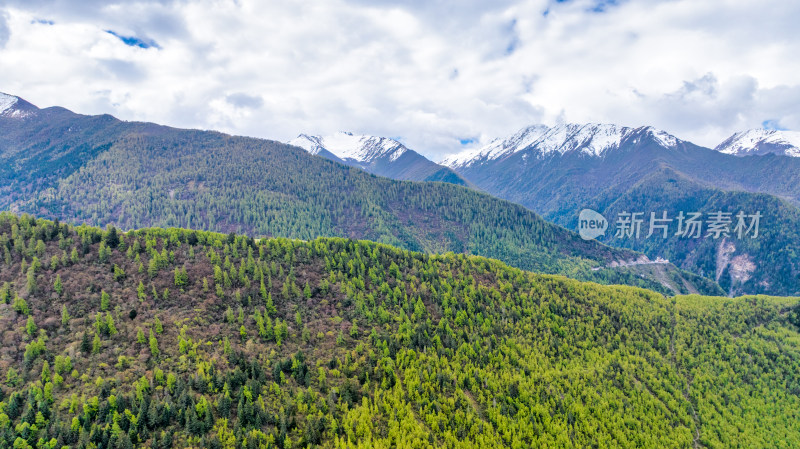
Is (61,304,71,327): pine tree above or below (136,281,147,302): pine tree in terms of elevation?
below

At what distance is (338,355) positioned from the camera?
319ft

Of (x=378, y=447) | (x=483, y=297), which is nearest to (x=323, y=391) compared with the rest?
(x=378, y=447)

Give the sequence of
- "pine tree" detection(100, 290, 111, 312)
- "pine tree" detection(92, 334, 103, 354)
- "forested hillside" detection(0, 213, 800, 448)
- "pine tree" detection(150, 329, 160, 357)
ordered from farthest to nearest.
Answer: "pine tree" detection(100, 290, 111, 312) < "pine tree" detection(150, 329, 160, 357) < "pine tree" detection(92, 334, 103, 354) < "forested hillside" detection(0, 213, 800, 448)

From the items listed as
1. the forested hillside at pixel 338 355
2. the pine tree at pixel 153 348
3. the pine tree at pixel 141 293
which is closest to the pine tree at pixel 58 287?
the forested hillside at pixel 338 355

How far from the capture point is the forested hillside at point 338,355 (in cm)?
7381

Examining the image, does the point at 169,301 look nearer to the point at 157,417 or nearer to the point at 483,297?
the point at 157,417

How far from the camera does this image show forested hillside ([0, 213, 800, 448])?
242 ft

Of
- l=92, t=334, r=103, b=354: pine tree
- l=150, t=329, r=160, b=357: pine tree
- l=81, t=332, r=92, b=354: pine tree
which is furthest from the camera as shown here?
l=150, t=329, r=160, b=357: pine tree

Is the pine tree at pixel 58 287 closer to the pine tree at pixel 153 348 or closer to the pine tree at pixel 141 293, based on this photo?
the pine tree at pixel 141 293

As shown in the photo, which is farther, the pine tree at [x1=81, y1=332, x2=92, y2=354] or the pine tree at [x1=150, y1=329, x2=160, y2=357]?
the pine tree at [x1=150, y1=329, x2=160, y2=357]

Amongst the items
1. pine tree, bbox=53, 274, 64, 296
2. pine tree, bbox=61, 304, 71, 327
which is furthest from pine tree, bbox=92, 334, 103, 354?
pine tree, bbox=53, 274, 64, 296

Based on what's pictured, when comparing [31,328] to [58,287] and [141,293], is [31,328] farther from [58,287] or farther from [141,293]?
[141,293]

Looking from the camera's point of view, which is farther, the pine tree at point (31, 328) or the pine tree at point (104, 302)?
the pine tree at point (104, 302)

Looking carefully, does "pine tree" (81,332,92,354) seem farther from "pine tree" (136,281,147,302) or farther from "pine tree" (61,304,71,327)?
"pine tree" (136,281,147,302)
